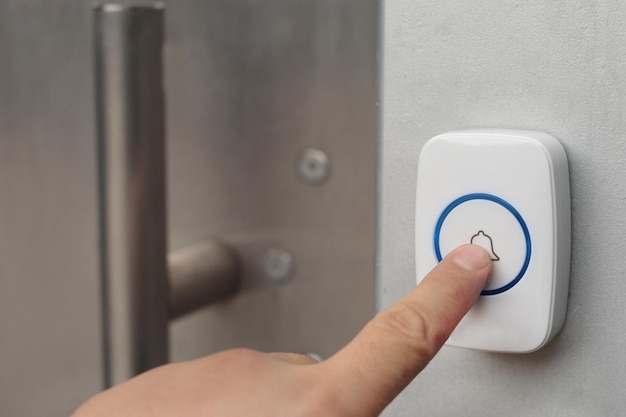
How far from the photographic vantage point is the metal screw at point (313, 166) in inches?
13.0

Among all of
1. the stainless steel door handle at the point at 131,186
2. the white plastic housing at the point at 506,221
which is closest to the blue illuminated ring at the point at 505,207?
the white plastic housing at the point at 506,221

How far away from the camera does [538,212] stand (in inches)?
5.6

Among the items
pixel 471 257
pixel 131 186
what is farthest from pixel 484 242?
pixel 131 186

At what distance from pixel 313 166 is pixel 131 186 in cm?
9

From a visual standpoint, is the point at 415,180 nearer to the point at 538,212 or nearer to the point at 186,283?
the point at 538,212

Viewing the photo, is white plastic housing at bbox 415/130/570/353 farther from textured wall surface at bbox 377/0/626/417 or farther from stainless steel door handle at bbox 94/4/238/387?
stainless steel door handle at bbox 94/4/238/387

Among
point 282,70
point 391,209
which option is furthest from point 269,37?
point 391,209

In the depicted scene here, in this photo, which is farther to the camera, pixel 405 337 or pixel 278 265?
pixel 278 265

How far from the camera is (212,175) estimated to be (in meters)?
0.35

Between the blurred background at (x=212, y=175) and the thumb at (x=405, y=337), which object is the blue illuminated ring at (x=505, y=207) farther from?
the blurred background at (x=212, y=175)

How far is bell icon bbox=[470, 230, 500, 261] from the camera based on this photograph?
0.49 ft

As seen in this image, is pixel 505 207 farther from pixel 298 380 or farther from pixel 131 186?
pixel 131 186

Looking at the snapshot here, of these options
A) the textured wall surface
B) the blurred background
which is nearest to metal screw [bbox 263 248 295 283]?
the blurred background

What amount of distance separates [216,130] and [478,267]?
22 cm
